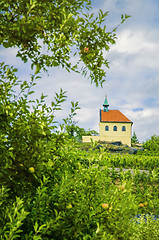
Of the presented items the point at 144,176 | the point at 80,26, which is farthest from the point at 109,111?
the point at 80,26

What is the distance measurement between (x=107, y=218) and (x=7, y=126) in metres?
1.45

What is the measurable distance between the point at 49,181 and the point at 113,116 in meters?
37.5

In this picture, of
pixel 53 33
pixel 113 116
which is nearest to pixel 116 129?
pixel 113 116

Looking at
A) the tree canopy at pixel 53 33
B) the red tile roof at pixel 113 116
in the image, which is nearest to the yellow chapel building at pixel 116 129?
the red tile roof at pixel 113 116

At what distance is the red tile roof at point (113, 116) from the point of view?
128 ft

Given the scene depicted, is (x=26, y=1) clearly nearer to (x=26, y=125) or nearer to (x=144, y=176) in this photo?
(x=26, y=125)

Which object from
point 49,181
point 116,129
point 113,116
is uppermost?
point 113,116

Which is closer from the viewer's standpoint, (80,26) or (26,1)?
(26,1)

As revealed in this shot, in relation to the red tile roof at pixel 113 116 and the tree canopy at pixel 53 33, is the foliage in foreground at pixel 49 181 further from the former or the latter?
the red tile roof at pixel 113 116

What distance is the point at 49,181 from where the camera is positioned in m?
2.46

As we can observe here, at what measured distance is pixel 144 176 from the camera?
30.1 ft

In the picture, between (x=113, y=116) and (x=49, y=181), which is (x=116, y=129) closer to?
(x=113, y=116)

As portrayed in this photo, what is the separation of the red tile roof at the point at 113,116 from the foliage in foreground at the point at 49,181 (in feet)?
118

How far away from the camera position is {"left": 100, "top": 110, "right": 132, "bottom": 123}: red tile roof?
38875 mm
